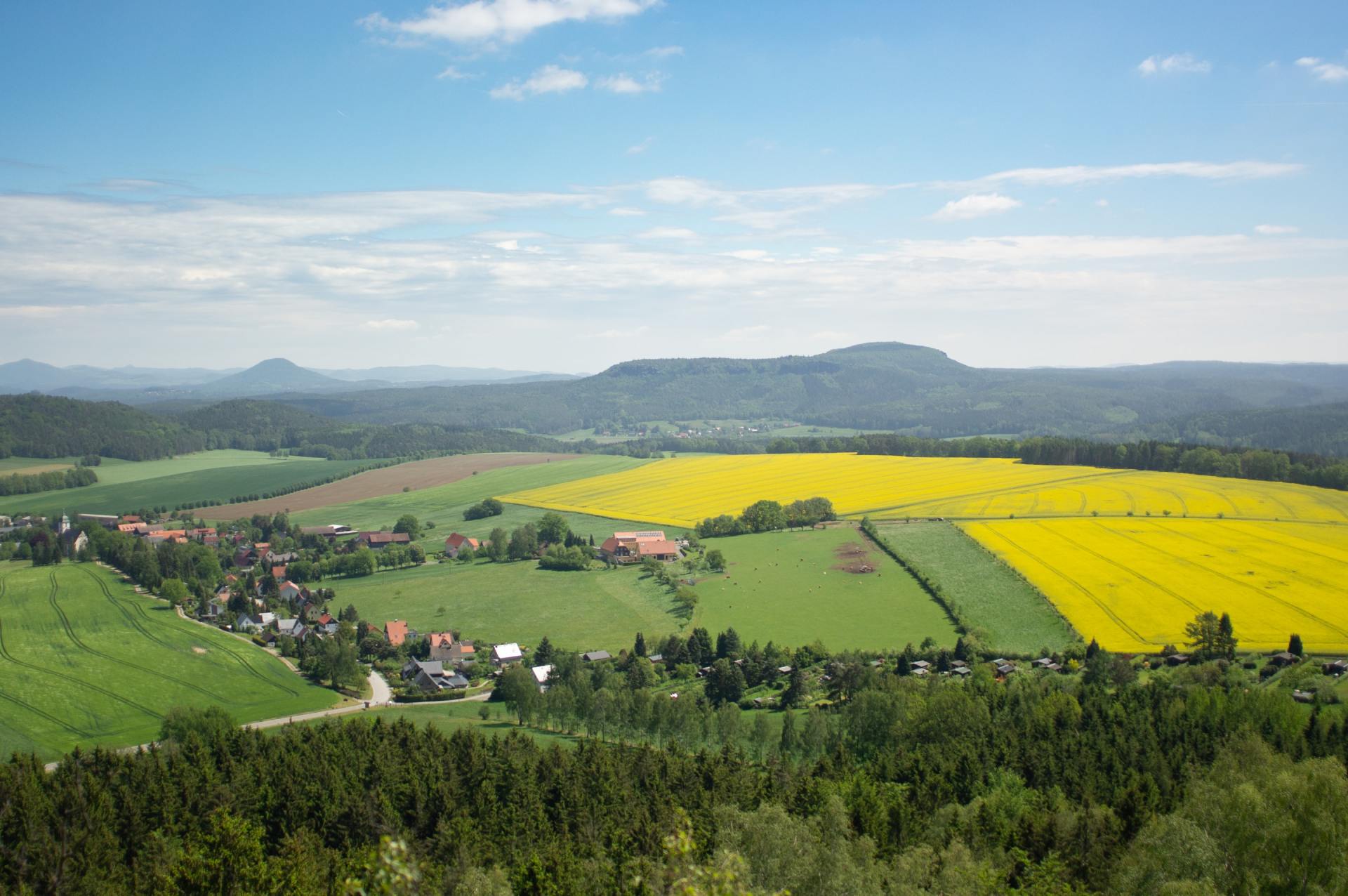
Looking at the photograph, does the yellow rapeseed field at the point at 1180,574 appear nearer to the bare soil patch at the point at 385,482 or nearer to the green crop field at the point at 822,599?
the green crop field at the point at 822,599

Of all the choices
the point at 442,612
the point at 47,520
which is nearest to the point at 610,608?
the point at 442,612

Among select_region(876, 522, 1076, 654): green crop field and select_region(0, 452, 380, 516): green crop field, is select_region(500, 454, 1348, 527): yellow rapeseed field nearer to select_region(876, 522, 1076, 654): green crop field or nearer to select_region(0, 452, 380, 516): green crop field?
select_region(876, 522, 1076, 654): green crop field

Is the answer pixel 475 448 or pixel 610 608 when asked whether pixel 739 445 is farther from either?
pixel 610 608

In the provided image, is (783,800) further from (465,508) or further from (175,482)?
(175,482)

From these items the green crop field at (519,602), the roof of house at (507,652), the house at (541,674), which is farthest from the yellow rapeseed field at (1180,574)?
the roof of house at (507,652)

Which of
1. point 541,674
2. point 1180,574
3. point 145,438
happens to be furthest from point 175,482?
point 1180,574
